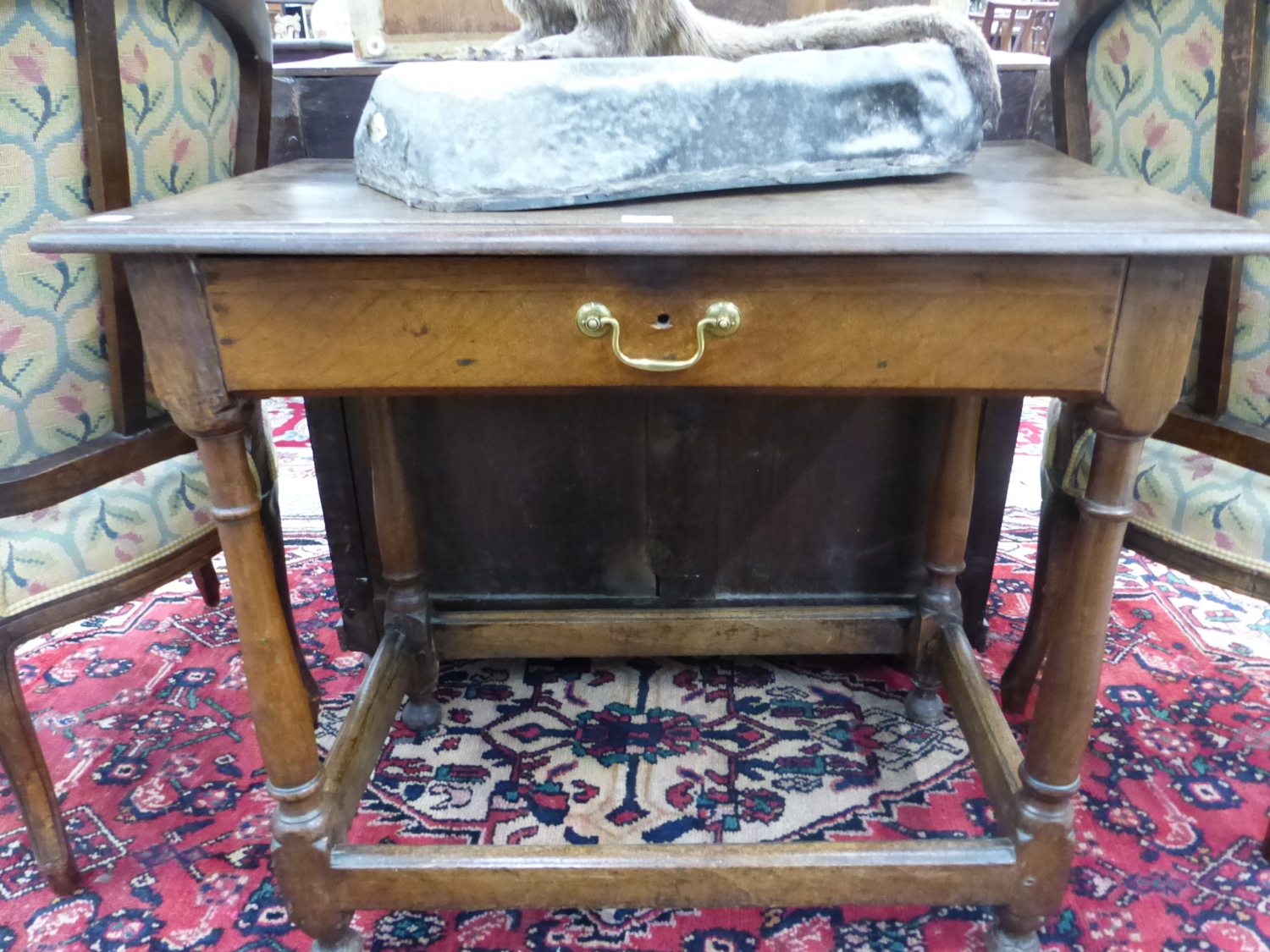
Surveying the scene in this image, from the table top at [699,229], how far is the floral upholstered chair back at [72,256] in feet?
0.94

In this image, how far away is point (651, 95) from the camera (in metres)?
0.78

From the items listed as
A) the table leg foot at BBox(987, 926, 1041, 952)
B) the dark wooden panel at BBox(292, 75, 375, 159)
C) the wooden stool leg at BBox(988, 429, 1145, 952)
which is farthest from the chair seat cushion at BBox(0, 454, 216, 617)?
the table leg foot at BBox(987, 926, 1041, 952)

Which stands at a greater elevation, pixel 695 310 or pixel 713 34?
pixel 713 34

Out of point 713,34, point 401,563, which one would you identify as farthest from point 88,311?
point 713,34

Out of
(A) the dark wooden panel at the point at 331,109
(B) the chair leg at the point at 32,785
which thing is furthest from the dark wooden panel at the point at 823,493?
(B) the chair leg at the point at 32,785

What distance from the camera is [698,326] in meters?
0.73

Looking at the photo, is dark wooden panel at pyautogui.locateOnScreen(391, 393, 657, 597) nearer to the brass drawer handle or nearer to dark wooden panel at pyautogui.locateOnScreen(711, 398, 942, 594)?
dark wooden panel at pyautogui.locateOnScreen(711, 398, 942, 594)

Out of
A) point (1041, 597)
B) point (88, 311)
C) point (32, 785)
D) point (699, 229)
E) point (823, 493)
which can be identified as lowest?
point (32, 785)

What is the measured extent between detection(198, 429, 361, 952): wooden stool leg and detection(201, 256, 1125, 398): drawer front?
0.12 meters

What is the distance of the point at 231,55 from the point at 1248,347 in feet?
4.22

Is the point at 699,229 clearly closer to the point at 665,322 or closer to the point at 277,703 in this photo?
the point at 665,322

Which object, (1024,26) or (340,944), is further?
(1024,26)

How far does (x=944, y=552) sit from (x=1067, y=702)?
44 centimetres

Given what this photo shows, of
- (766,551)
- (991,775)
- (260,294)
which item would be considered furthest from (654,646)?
(260,294)
